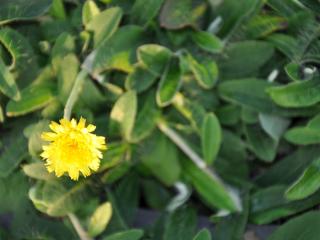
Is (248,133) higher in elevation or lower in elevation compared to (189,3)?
lower

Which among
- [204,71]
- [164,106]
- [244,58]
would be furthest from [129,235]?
[244,58]

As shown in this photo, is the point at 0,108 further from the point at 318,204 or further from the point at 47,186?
the point at 318,204

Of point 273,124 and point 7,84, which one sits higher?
point 7,84

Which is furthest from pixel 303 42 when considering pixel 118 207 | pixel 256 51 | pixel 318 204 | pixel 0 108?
pixel 0 108

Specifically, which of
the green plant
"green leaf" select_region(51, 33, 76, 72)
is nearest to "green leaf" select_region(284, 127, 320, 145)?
the green plant

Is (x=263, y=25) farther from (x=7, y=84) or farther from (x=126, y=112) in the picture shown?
(x=7, y=84)

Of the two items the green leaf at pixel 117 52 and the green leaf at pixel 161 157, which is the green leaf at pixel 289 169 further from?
the green leaf at pixel 117 52

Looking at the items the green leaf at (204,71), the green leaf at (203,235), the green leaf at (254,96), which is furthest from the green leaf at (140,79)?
the green leaf at (203,235)
